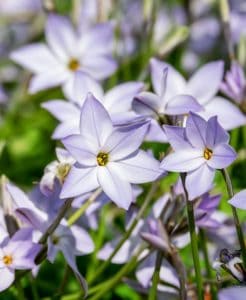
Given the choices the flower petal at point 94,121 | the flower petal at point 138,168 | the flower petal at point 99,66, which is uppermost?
the flower petal at point 94,121

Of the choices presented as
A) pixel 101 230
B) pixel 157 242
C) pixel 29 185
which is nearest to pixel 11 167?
pixel 29 185

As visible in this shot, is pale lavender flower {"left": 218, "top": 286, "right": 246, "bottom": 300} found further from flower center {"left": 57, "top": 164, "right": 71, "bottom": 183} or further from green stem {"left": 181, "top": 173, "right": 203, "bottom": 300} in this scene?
flower center {"left": 57, "top": 164, "right": 71, "bottom": 183}

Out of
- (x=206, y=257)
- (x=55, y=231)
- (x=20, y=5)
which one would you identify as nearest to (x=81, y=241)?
(x=55, y=231)

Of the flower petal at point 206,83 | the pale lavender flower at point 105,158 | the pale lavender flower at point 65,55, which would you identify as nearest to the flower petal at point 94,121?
the pale lavender flower at point 105,158

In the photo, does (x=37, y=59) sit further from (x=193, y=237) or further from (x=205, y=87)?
(x=193, y=237)

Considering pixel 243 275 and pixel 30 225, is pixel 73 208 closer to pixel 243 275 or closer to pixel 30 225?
pixel 30 225

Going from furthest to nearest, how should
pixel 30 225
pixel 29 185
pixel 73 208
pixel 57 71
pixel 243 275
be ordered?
pixel 29 185 → pixel 57 71 → pixel 73 208 → pixel 30 225 → pixel 243 275

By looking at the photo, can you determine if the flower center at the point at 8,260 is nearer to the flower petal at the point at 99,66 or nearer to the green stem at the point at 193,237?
the green stem at the point at 193,237
